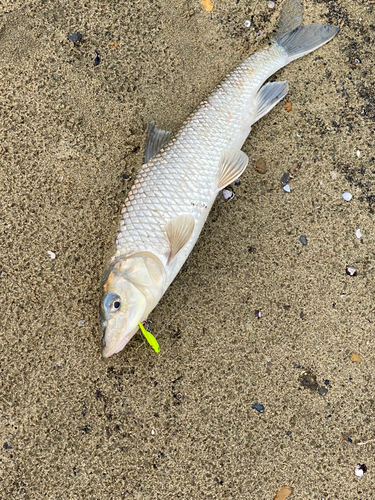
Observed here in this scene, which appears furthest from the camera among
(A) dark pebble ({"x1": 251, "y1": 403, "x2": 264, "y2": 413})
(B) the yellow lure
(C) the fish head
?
(A) dark pebble ({"x1": 251, "y1": 403, "x2": 264, "y2": 413})

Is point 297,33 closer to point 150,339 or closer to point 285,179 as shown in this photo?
point 285,179

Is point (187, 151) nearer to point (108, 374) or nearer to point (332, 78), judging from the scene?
point (332, 78)

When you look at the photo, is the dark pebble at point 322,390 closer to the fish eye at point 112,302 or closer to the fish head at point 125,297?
the fish head at point 125,297

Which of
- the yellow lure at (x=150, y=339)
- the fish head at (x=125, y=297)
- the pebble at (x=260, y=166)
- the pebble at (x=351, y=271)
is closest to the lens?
the fish head at (x=125, y=297)

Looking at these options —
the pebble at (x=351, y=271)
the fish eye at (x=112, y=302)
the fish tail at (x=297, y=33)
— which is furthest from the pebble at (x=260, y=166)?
the fish eye at (x=112, y=302)

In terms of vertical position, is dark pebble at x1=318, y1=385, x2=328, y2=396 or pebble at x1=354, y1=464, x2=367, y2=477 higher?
dark pebble at x1=318, y1=385, x2=328, y2=396

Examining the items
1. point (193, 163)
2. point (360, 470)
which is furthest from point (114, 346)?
point (360, 470)

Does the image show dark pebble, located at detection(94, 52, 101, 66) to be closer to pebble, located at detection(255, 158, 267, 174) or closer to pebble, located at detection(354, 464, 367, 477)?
pebble, located at detection(255, 158, 267, 174)

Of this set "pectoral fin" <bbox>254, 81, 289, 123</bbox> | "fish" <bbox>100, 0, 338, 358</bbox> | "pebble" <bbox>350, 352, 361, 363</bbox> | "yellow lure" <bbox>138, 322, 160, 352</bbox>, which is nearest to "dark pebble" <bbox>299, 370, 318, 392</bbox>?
"pebble" <bbox>350, 352, 361, 363</bbox>
